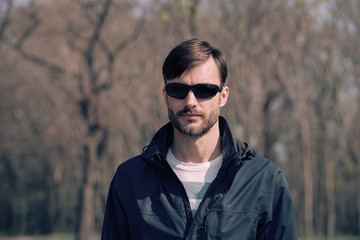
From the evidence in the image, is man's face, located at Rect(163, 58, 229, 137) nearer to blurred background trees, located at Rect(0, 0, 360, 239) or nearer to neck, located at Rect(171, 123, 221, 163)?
neck, located at Rect(171, 123, 221, 163)

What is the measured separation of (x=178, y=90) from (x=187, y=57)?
17cm

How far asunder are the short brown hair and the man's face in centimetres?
3

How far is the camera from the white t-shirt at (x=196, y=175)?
2.72 metres

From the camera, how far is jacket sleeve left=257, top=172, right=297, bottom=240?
260 cm

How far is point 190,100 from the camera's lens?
108 inches

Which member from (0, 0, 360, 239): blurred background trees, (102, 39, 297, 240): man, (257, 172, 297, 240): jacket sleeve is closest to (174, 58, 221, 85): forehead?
(102, 39, 297, 240): man

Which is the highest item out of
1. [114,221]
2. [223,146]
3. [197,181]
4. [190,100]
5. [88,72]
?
[88,72]

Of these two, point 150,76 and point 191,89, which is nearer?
point 191,89

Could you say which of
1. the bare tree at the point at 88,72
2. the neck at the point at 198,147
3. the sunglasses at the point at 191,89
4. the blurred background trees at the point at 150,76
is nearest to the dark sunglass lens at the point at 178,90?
the sunglasses at the point at 191,89

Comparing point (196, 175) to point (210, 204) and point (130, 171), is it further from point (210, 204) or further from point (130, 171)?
point (130, 171)

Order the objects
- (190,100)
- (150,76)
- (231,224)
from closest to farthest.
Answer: (231,224) → (190,100) → (150,76)

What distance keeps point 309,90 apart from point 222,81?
23703 mm

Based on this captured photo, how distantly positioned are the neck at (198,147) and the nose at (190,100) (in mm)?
162

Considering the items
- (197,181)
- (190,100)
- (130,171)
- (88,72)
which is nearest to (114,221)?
(130,171)
